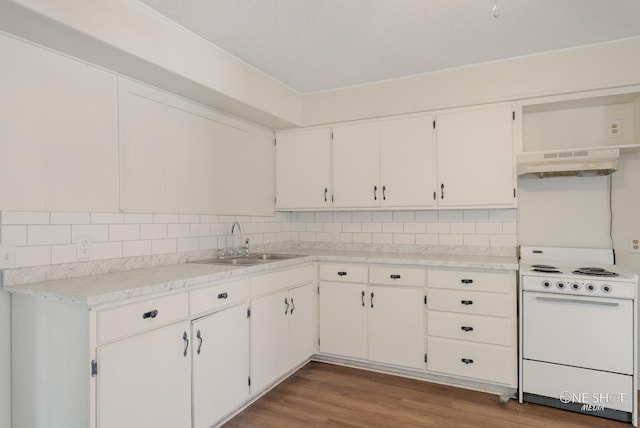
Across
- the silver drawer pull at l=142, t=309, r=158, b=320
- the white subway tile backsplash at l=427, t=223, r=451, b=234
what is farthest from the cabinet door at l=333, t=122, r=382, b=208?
the silver drawer pull at l=142, t=309, r=158, b=320

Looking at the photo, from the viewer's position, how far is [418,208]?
3.29 meters

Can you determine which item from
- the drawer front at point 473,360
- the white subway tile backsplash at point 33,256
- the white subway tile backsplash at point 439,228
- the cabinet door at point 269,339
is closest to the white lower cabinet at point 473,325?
the drawer front at point 473,360

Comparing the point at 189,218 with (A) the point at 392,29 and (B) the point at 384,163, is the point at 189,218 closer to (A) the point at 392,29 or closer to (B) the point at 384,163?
(B) the point at 384,163

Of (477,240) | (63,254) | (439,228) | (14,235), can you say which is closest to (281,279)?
(63,254)

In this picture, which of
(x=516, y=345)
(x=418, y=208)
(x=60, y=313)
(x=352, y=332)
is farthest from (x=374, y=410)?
(x=60, y=313)

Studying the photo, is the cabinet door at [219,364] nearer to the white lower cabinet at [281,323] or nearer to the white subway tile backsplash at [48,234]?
the white lower cabinet at [281,323]

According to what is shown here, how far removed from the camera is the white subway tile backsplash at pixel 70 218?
6.66 feet

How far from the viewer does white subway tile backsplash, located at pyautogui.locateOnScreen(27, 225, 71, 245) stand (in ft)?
Result: 6.32

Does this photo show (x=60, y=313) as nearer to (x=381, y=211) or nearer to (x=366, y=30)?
(x=366, y=30)

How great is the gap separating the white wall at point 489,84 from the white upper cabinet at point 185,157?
0.79 m

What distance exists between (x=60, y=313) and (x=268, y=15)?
1.90 metres

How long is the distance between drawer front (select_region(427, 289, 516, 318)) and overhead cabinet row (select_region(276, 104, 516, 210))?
731 mm

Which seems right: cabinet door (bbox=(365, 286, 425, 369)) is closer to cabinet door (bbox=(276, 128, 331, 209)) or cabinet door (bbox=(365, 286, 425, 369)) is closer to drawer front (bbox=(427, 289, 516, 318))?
drawer front (bbox=(427, 289, 516, 318))

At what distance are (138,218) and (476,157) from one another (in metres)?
2.56
